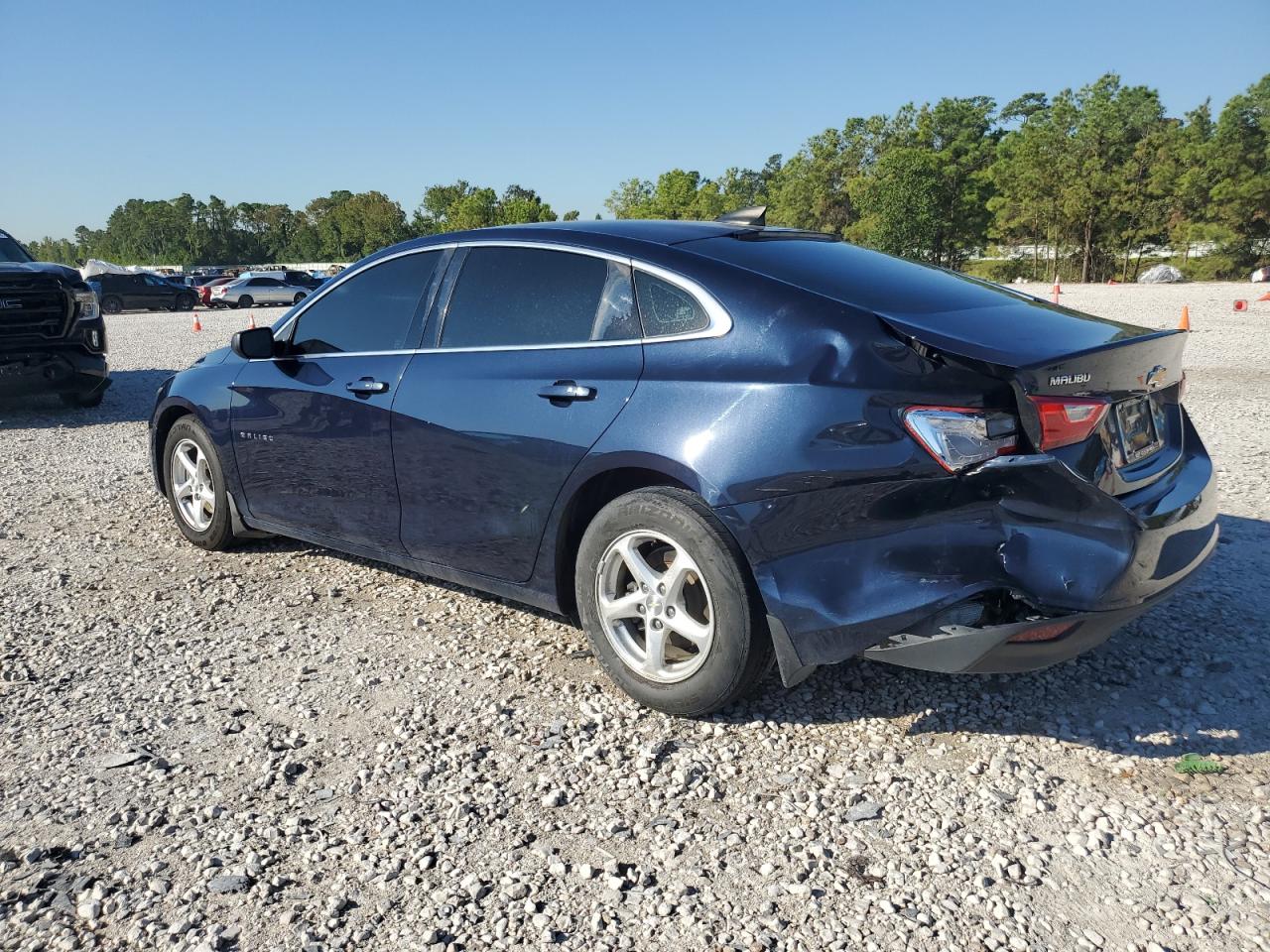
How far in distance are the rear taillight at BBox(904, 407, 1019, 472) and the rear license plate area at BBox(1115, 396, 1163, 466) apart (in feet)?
1.59

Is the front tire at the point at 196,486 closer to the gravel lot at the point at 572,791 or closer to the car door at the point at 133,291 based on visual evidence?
the gravel lot at the point at 572,791

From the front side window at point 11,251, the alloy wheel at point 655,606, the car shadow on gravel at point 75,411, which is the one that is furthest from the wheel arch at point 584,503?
→ the front side window at point 11,251

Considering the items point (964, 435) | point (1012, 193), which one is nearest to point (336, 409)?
point (964, 435)

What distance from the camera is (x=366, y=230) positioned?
113 m

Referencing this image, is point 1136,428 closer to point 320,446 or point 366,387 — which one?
point 366,387

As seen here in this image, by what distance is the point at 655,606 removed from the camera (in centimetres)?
343

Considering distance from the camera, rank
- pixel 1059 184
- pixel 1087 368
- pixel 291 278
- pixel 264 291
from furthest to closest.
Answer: pixel 1059 184, pixel 291 278, pixel 264 291, pixel 1087 368

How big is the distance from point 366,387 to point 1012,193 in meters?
73.0

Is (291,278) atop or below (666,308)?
atop

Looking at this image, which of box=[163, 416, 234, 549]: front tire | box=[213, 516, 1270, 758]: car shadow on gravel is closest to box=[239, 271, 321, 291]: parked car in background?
box=[163, 416, 234, 549]: front tire

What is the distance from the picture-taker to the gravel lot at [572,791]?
244 centimetres

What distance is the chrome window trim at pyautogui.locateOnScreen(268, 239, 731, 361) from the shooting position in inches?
131

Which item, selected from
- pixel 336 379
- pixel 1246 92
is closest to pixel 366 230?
pixel 1246 92

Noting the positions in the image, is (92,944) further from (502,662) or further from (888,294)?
(888,294)
